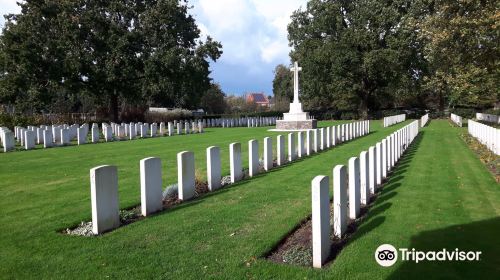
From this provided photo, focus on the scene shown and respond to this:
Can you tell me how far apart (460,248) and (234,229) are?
2.85 metres

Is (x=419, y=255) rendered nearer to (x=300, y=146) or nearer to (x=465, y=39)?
(x=300, y=146)

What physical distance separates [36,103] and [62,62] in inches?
142

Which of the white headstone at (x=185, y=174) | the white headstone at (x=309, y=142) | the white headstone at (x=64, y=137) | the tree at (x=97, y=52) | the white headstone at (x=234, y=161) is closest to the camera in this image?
the white headstone at (x=185, y=174)

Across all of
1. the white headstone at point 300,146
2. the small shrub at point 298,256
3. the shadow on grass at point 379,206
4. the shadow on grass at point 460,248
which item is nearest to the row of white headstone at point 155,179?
the white headstone at point 300,146

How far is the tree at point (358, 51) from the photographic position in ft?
143

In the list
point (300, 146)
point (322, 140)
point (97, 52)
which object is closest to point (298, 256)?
point (300, 146)

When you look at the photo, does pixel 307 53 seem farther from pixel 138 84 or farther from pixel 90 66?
pixel 90 66

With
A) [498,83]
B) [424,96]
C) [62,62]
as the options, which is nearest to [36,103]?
[62,62]

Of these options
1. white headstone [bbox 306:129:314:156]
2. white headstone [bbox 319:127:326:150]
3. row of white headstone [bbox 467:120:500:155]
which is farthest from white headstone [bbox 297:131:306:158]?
row of white headstone [bbox 467:120:500:155]

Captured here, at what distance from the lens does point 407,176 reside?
9852mm

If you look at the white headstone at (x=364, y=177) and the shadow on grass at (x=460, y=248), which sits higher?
the white headstone at (x=364, y=177)

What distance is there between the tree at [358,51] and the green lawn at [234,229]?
35617mm

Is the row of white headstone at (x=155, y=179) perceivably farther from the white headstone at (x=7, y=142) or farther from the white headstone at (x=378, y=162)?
the white headstone at (x=7, y=142)

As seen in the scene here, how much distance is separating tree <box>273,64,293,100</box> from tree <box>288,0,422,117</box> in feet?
69.8
